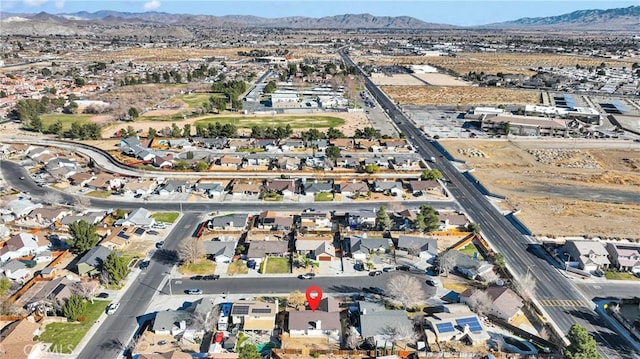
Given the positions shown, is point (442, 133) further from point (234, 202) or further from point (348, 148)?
point (234, 202)

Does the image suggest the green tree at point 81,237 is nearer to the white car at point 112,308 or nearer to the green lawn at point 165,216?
the green lawn at point 165,216

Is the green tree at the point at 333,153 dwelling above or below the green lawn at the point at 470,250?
above

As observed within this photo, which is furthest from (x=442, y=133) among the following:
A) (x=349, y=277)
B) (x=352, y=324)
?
(x=352, y=324)

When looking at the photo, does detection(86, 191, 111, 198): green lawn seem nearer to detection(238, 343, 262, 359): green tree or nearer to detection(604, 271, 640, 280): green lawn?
detection(238, 343, 262, 359): green tree

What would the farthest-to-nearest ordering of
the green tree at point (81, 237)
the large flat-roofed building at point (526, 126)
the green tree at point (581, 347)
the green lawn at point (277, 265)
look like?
the large flat-roofed building at point (526, 126)
the green tree at point (81, 237)
the green lawn at point (277, 265)
the green tree at point (581, 347)

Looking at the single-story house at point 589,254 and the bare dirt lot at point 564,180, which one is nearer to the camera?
the single-story house at point 589,254

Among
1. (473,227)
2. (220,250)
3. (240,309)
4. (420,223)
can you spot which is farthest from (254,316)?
(473,227)

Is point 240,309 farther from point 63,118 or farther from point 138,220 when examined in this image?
point 63,118

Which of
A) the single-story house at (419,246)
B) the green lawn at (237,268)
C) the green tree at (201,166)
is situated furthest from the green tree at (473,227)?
the green tree at (201,166)
